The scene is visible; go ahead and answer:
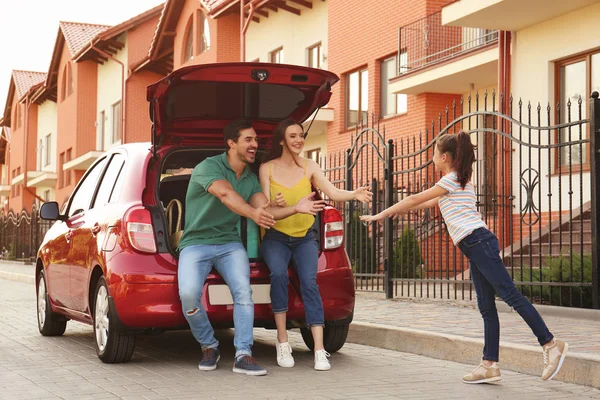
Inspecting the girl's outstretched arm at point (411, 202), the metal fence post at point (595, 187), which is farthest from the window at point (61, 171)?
the girl's outstretched arm at point (411, 202)

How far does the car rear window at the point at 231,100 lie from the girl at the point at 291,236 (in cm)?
53

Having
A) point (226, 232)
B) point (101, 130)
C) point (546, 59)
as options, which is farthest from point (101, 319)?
point (101, 130)

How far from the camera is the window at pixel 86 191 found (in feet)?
27.7

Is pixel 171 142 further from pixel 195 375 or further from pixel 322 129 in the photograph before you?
pixel 322 129

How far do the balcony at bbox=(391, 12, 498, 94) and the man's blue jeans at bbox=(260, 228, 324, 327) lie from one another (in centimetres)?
1211

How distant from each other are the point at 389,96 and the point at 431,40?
2731 mm

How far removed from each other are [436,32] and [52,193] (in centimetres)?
3613

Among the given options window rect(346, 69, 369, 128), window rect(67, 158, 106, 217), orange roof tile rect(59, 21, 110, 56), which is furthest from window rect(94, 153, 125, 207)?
orange roof tile rect(59, 21, 110, 56)

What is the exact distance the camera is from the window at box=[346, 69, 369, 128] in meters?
24.5

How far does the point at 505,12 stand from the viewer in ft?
53.4

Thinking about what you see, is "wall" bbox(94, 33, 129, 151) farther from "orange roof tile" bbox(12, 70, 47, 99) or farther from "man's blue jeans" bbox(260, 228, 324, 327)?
"man's blue jeans" bbox(260, 228, 324, 327)

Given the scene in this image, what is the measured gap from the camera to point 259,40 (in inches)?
1174

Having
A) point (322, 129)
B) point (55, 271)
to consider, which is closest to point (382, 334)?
point (55, 271)

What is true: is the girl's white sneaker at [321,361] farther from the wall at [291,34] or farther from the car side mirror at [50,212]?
the wall at [291,34]
